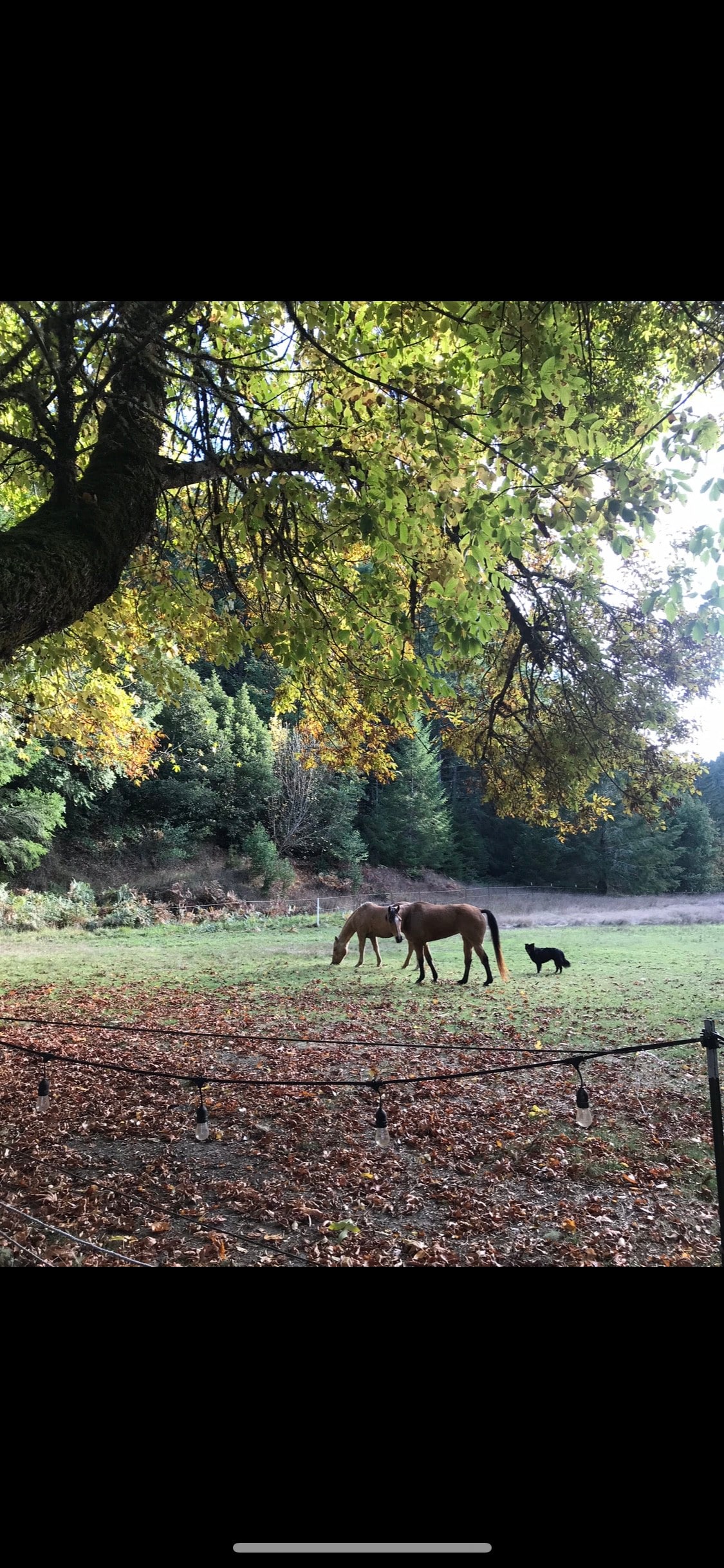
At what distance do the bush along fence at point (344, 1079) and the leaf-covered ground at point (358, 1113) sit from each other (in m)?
0.05

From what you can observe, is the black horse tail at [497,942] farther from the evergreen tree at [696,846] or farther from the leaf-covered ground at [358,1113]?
the evergreen tree at [696,846]

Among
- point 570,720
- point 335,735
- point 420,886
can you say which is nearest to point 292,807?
point 335,735

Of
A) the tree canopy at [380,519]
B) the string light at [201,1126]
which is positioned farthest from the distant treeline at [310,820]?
the string light at [201,1126]

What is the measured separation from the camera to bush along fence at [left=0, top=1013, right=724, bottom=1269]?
217cm

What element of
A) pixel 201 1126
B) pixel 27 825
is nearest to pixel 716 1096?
pixel 201 1126

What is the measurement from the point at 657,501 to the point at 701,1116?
2616 mm

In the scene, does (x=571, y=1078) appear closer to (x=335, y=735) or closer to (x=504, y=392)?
(x=335, y=735)

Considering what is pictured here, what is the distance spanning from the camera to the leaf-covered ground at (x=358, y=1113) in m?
2.42

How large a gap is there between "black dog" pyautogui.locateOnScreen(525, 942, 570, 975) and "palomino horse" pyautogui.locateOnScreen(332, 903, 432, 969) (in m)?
0.71

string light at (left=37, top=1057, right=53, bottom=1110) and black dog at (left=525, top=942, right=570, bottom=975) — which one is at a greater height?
black dog at (left=525, top=942, right=570, bottom=975)

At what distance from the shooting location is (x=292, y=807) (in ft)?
16.7

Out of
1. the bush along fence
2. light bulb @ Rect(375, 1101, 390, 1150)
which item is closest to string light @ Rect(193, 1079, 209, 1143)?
the bush along fence

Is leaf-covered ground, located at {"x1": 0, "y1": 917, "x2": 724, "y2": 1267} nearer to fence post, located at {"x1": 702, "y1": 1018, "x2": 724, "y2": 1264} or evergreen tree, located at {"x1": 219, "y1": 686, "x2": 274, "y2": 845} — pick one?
fence post, located at {"x1": 702, "y1": 1018, "x2": 724, "y2": 1264}

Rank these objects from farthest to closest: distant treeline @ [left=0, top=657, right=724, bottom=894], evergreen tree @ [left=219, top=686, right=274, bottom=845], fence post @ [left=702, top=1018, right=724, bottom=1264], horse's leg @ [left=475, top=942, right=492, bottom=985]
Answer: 1. horse's leg @ [left=475, top=942, right=492, bottom=985]
2. evergreen tree @ [left=219, top=686, right=274, bottom=845]
3. distant treeline @ [left=0, top=657, right=724, bottom=894]
4. fence post @ [left=702, top=1018, right=724, bottom=1264]
